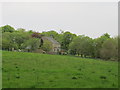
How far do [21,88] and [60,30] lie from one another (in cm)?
9625

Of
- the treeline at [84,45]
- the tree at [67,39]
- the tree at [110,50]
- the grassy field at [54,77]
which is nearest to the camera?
the grassy field at [54,77]

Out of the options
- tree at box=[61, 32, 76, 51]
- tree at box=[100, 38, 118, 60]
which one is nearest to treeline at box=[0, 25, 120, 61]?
tree at box=[100, 38, 118, 60]

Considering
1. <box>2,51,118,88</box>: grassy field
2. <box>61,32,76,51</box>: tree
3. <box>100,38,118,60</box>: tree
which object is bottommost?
<box>2,51,118,88</box>: grassy field

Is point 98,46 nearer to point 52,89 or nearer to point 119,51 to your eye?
point 119,51

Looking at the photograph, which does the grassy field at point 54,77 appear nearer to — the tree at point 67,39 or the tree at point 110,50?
the tree at point 110,50

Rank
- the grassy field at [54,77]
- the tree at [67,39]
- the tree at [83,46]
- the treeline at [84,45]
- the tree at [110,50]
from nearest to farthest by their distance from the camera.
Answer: the grassy field at [54,77] → the tree at [110,50] → the treeline at [84,45] → the tree at [83,46] → the tree at [67,39]

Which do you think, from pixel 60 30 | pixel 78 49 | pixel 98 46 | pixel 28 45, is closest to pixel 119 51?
pixel 98 46

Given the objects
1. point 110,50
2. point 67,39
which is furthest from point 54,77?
point 67,39

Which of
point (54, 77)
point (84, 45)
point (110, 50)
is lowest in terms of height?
point (54, 77)

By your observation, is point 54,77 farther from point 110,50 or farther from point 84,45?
point 84,45

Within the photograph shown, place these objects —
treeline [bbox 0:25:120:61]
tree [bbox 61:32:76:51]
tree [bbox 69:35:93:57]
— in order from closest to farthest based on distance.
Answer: treeline [bbox 0:25:120:61], tree [bbox 69:35:93:57], tree [bbox 61:32:76:51]

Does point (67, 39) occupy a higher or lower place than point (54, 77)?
higher

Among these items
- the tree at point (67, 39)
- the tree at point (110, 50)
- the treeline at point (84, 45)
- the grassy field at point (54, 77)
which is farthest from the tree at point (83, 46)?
the grassy field at point (54, 77)

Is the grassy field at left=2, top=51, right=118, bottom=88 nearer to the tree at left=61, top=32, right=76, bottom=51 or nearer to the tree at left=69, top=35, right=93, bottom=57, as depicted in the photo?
the tree at left=69, top=35, right=93, bottom=57
